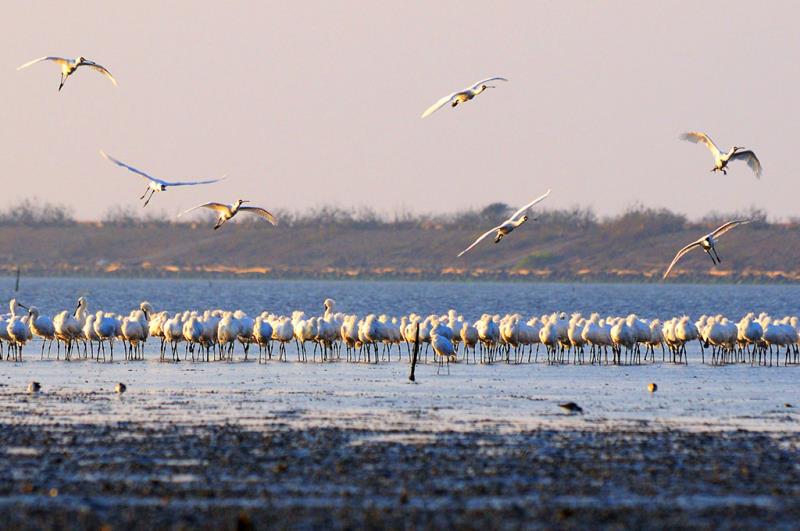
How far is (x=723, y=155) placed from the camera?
2836 cm

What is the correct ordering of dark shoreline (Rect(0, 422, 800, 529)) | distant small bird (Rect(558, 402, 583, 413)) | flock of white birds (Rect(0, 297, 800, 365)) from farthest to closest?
flock of white birds (Rect(0, 297, 800, 365)) → distant small bird (Rect(558, 402, 583, 413)) → dark shoreline (Rect(0, 422, 800, 529))

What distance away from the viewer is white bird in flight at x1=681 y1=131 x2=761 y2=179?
28.2 meters

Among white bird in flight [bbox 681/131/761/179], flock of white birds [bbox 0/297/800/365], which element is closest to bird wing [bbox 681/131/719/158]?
white bird in flight [bbox 681/131/761/179]

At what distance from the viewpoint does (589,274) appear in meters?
187

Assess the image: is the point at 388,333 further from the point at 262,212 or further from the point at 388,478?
the point at 388,478

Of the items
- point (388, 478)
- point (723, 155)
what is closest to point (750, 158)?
point (723, 155)

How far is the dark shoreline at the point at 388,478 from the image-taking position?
16359 mm

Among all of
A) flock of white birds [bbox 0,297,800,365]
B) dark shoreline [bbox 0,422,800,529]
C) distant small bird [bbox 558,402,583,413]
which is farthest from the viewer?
flock of white birds [bbox 0,297,800,365]

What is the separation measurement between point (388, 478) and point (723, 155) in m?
12.1

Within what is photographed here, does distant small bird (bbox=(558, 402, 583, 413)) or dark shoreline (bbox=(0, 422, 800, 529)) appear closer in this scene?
dark shoreline (bbox=(0, 422, 800, 529))

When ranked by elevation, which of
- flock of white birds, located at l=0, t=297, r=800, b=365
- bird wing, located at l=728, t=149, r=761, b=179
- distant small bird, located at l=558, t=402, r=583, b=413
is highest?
bird wing, located at l=728, t=149, r=761, b=179

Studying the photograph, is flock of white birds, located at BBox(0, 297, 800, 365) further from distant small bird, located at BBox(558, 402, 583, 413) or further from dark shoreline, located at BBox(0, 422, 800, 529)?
dark shoreline, located at BBox(0, 422, 800, 529)

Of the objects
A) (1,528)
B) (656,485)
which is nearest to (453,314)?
(656,485)

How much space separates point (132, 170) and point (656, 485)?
14.0m
